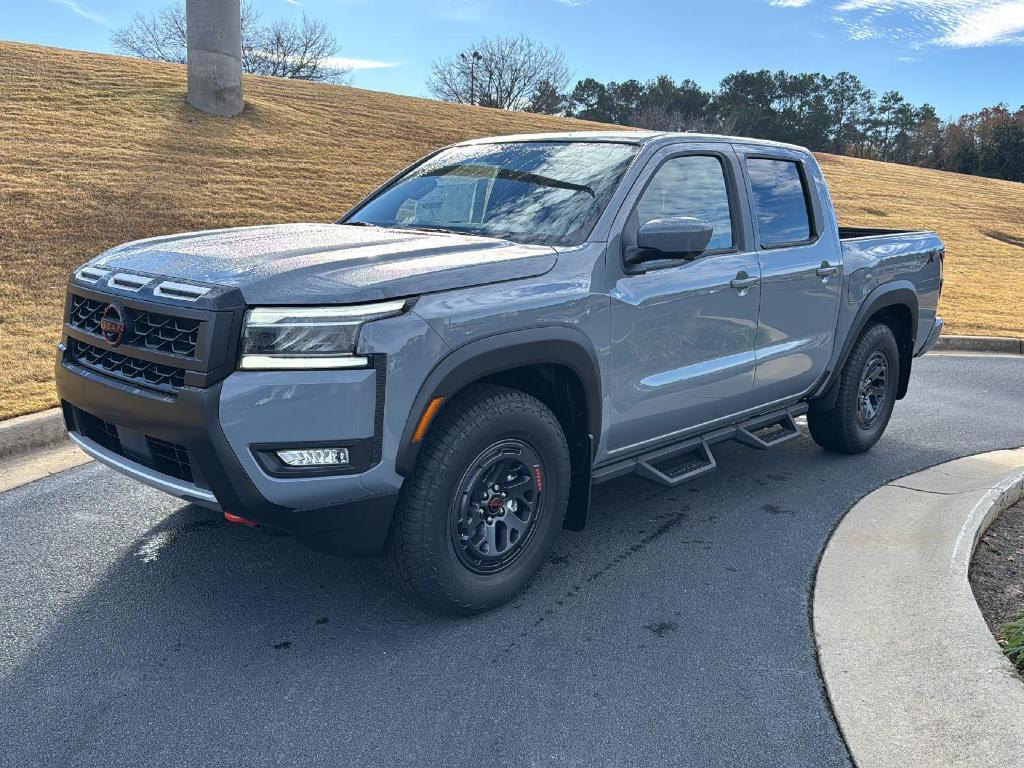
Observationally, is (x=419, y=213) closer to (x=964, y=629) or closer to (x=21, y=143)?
(x=964, y=629)

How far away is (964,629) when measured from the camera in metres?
3.41

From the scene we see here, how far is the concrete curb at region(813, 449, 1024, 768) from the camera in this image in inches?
110

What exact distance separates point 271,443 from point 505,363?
943 millimetres

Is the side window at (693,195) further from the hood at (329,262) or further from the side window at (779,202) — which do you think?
the hood at (329,262)

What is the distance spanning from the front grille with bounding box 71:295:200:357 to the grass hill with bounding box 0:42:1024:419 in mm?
3351

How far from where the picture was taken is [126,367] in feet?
10.7

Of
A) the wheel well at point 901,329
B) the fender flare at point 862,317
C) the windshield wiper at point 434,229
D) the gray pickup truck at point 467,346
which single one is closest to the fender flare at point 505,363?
the gray pickup truck at point 467,346

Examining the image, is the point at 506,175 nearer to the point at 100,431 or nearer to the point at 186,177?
the point at 100,431

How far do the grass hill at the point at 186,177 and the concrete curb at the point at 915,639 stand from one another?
5352 mm

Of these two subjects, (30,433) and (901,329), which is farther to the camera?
(901,329)

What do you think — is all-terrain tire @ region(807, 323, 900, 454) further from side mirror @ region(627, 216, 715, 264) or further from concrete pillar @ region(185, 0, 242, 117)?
concrete pillar @ region(185, 0, 242, 117)

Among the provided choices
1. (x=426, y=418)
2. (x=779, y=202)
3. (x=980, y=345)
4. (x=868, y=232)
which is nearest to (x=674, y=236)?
(x=426, y=418)

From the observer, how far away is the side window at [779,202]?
15.8 ft

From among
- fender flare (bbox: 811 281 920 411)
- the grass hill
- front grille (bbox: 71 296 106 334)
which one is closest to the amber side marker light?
front grille (bbox: 71 296 106 334)
